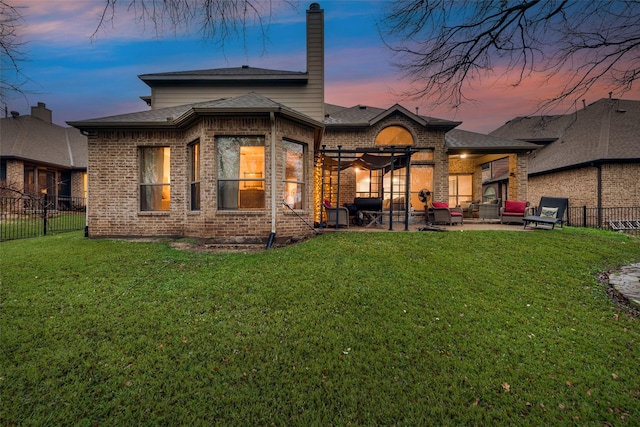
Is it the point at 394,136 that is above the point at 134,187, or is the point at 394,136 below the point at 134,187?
above

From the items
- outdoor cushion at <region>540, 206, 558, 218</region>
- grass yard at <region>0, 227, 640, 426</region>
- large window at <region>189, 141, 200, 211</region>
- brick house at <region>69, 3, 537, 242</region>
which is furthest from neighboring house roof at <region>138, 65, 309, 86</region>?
outdoor cushion at <region>540, 206, 558, 218</region>

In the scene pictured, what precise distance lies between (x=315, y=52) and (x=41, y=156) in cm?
2056

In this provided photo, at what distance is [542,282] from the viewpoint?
16.7 ft

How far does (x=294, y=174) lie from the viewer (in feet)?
27.2

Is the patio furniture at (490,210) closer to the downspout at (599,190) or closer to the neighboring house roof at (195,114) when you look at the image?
the downspout at (599,190)

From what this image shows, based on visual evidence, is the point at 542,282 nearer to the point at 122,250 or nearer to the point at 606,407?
the point at 606,407

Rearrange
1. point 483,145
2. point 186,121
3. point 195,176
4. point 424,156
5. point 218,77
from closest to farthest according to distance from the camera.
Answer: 1. point 186,121
2. point 195,176
3. point 218,77
4. point 483,145
5. point 424,156

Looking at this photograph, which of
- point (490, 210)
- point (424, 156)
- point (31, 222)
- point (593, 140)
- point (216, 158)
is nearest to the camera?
point (216, 158)

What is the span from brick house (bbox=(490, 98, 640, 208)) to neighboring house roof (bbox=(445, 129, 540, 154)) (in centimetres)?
95

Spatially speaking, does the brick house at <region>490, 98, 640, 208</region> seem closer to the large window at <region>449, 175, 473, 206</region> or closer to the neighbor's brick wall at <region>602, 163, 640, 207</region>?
the neighbor's brick wall at <region>602, 163, 640, 207</region>

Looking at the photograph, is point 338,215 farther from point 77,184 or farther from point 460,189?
point 77,184

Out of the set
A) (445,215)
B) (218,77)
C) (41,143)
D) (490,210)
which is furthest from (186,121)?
(41,143)

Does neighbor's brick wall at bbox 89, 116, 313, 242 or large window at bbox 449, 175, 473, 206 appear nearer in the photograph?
neighbor's brick wall at bbox 89, 116, 313, 242

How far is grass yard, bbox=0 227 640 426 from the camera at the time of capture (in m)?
2.35
